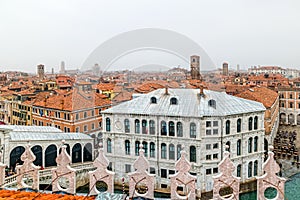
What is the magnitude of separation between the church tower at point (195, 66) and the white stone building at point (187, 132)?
1.23 metres

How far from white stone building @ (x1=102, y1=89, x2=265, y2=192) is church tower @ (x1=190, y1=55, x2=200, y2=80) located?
4.03 ft

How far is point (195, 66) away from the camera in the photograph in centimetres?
1742

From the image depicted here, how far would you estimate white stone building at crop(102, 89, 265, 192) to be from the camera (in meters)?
15.5

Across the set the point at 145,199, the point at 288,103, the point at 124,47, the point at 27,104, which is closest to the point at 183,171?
the point at 145,199

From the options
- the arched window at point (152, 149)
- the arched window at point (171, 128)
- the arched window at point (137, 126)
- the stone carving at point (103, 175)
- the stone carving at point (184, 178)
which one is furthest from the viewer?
the arched window at point (137, 126)

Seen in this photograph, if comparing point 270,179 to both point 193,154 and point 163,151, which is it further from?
point 163,151

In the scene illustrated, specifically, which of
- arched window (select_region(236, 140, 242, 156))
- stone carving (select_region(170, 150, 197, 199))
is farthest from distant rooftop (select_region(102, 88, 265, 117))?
stone carving (select_region(170, 150, 197, 199))

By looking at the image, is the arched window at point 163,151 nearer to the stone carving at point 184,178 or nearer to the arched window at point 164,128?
the arched window at point 164,128

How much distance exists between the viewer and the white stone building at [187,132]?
15.5m

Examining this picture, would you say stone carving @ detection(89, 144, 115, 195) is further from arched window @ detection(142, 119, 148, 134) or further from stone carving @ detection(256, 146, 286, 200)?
arched window @ detection(142, 119, 148, 134)

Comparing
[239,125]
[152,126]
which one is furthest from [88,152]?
[239,125]

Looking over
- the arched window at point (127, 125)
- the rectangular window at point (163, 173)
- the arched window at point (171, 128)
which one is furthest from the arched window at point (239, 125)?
the arched window at point (127, 125)

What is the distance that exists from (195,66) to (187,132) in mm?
3606

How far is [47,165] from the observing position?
16.8 metres
